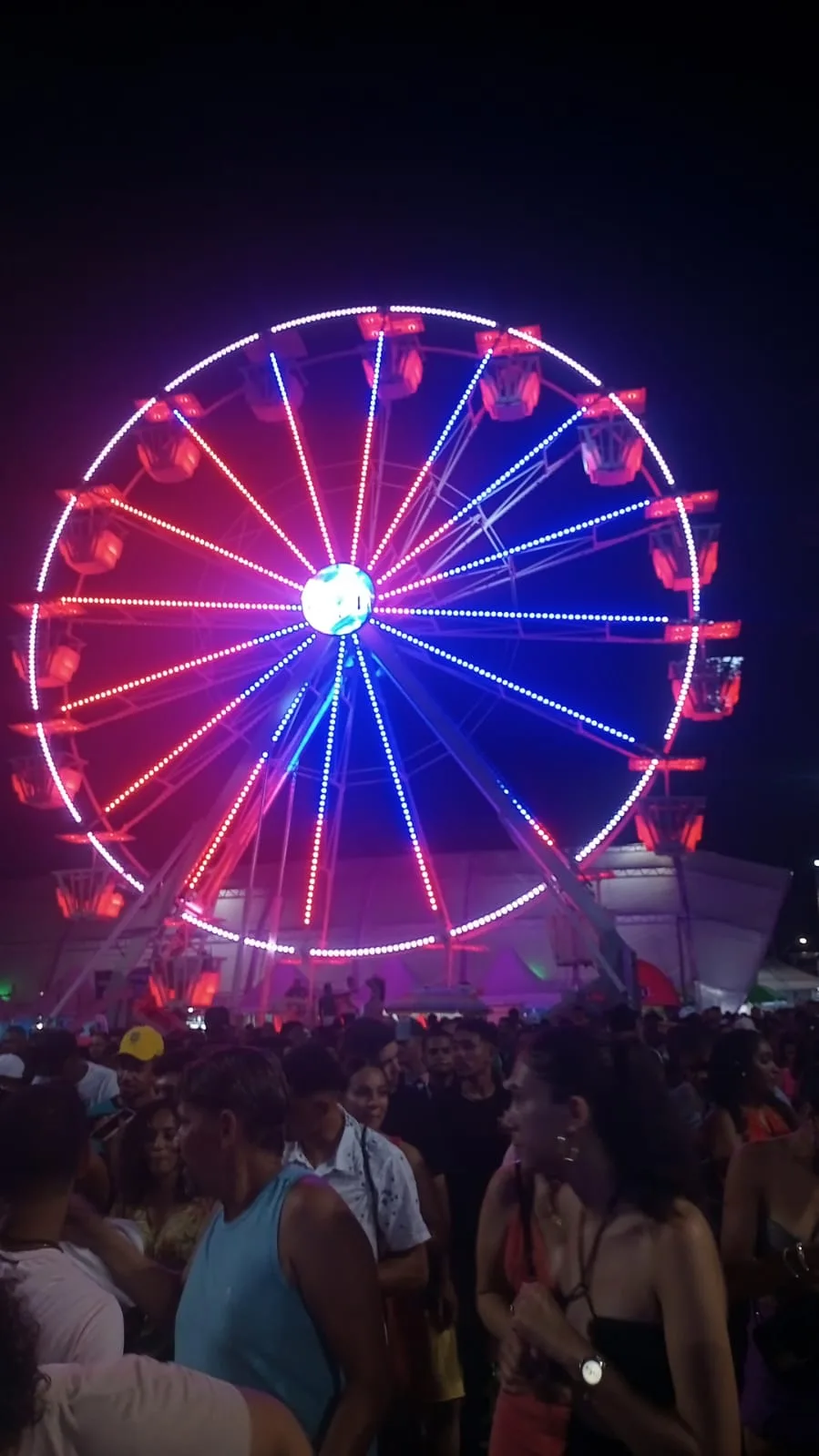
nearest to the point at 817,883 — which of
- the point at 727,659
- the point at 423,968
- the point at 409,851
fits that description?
the point at 409,851

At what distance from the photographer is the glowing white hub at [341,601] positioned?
16.4 m

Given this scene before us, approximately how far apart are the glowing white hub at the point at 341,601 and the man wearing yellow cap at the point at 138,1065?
995 centimetres

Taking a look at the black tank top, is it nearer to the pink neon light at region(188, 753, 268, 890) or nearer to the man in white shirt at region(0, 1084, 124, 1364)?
the man in white shirt at region(0, 1084, 124, 1364)

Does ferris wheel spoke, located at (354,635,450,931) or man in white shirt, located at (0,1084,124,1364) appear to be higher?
ferris wheel spoke, located at (354,635,450,931)

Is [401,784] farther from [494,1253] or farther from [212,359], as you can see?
[494,1253]

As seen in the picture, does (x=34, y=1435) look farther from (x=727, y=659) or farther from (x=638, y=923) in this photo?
(x=638, y=923)

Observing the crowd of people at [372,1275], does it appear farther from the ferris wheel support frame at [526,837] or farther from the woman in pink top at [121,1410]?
the ferris wheel support frame at [526,837]

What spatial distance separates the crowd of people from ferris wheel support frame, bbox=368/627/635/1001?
1108 cm

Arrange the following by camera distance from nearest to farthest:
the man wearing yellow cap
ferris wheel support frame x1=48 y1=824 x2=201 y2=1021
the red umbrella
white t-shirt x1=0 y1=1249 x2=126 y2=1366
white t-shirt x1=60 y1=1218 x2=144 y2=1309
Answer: white t-shirt x1=0 y1=1249 x2=126 y2=1366
white t-shirt x1=60 y1=1218 x2=144 y2=1309
the man wearing yellow cap
ferris wheel support frame x1=48 y1=824 x2=201 y2=1021
the red umbrella

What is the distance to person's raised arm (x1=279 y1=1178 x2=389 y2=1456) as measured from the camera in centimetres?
231

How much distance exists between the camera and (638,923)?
2575 cm

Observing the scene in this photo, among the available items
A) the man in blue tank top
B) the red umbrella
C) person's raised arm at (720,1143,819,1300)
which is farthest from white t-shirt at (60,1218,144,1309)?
the red umbrella

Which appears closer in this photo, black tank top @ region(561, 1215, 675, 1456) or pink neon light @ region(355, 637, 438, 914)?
black tank top @ region(561, 1215, 675, 1456)

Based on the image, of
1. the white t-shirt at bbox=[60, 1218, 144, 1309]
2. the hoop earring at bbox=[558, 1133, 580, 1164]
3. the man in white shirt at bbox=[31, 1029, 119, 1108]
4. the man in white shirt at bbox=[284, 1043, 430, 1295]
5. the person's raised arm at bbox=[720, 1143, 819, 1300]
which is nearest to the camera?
the hoop earring at bbox=[558, 1133, 580, 1164]
